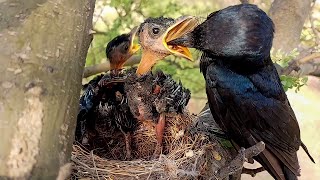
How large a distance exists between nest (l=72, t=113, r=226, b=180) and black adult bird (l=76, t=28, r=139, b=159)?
82 mm

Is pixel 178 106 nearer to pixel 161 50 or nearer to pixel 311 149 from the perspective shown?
pixel 161 50

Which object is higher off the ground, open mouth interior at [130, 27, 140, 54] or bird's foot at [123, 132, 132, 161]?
open mouth interior at [130, 27, 140, 54]

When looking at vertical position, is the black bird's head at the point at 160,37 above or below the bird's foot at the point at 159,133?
above

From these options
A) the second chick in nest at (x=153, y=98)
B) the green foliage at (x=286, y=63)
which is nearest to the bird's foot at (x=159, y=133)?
the second chick in nest at (x=153, y=98)

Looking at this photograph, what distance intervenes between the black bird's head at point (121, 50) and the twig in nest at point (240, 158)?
0.52 m

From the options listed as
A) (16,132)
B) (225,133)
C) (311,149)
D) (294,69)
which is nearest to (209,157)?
(225,133)

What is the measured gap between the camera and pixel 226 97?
5.24ft

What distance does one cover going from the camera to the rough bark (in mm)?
2746

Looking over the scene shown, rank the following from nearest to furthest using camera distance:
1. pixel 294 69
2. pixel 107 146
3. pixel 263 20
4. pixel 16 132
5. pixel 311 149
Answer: pixel 16 132
pixel 263 20
pixel 107 146
pixel 294 69
pixel 311 149

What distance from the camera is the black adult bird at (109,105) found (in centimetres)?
166

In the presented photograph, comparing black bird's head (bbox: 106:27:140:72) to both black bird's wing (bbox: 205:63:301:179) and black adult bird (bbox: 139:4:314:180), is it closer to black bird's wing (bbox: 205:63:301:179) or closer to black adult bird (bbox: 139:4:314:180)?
black adult bird (bbox: 139:4:314:180)

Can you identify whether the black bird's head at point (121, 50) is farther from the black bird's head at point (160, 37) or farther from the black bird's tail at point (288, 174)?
the black bird's tail at point (288, 174)

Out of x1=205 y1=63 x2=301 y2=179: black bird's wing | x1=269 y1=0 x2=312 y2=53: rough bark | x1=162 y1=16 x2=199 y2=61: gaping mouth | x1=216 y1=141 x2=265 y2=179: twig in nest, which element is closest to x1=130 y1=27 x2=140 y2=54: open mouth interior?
x1=162 y1=16 x2=199 y2=61: gaping mouth

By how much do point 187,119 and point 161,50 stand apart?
0.83 ft
